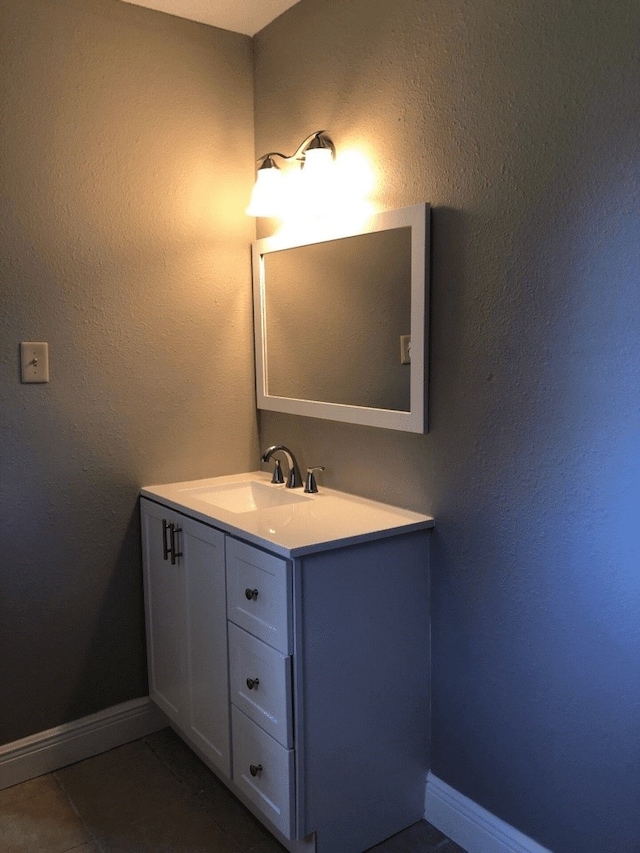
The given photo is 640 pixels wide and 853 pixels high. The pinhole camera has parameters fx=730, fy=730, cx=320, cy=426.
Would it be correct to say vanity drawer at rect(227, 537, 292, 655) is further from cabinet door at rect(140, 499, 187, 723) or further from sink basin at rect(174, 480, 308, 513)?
sink basin at rect(174, 480, 308, 513)

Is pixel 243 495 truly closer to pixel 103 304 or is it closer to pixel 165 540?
pixel 165 540

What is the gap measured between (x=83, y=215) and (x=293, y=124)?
26.5 inches

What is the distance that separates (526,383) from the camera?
155cm

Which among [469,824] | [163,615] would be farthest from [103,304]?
[469,824]

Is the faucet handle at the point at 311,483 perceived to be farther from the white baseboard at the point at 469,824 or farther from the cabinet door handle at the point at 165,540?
the white baseboard at the point at 469,824

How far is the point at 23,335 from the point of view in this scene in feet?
6.58

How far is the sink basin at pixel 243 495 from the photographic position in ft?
7.19

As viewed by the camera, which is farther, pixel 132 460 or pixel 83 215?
pixel 132 460

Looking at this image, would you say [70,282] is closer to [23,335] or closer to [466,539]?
[23,335]

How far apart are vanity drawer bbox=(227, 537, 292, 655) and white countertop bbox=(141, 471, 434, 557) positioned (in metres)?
0.04

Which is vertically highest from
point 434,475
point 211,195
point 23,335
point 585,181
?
point 211,195

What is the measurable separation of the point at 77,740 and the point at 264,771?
2.46 ft

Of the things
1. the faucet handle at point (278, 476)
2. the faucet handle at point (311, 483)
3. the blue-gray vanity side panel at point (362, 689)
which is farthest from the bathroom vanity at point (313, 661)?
the faucet handle at point (278, 476)

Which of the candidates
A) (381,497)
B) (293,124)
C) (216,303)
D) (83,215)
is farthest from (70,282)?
(381,497)
